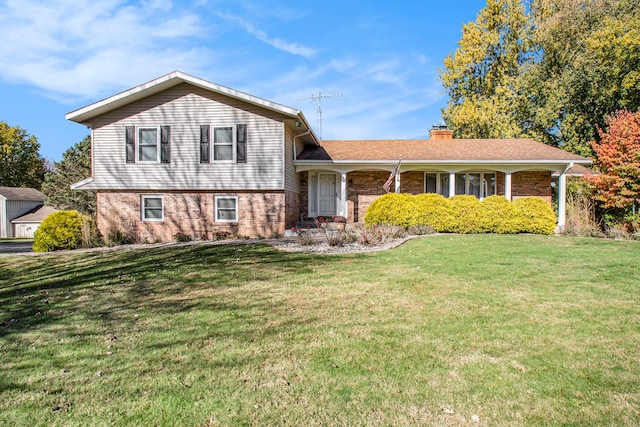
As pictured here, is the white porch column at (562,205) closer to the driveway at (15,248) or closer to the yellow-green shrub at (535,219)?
the yellow-green shrub at (535,219)

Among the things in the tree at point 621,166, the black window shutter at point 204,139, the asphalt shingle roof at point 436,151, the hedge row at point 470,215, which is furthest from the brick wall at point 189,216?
the tree at point 621,166

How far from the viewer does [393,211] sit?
1420cm

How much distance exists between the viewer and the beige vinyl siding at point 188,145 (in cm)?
1499

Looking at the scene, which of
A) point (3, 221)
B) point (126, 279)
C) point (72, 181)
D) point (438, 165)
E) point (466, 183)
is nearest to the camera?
point (126, 279)

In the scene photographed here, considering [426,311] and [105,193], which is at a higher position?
[105,193]

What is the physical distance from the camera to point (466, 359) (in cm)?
371

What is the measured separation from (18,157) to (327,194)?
4437 cm

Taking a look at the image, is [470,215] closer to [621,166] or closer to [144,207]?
[621,166]

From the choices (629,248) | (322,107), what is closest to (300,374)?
(629,248)

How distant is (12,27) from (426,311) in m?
13.8

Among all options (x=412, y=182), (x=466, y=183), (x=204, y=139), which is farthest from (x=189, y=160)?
(x=466, y=183)

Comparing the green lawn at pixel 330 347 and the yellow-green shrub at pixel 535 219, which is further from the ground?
the yellow-green shrub at pixel 535 219

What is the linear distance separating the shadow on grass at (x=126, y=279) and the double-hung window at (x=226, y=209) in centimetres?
356

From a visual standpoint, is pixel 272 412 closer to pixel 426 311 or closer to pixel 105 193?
pixel 426 311
